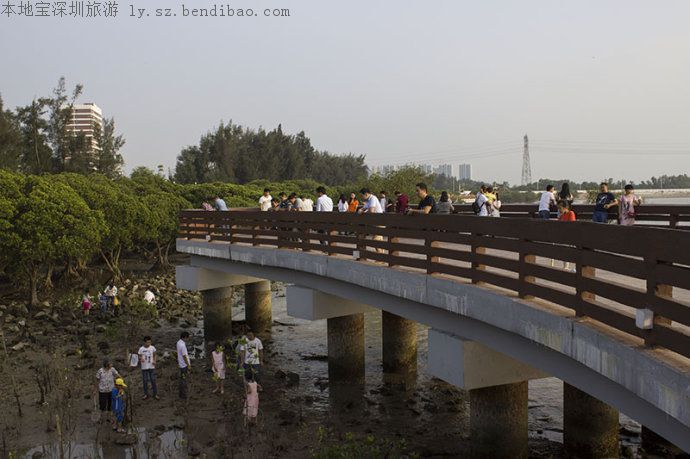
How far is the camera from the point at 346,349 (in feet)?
58.7

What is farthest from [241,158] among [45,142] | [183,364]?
[183,364]

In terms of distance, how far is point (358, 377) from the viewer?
1806 cm

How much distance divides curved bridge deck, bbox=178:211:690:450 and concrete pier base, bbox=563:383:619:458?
2.47 m

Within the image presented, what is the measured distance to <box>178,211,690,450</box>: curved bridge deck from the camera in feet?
20.3

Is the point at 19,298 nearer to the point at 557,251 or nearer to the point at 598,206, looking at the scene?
the point at 598,206

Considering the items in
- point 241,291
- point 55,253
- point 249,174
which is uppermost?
point 249,174

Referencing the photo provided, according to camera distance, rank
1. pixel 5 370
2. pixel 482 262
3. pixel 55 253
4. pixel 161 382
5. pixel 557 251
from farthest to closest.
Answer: pixel 55 253
pixel 5 370
pixel 161 382
pixel 482 262
pixel 557 251

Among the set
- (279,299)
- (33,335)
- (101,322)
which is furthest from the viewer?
(279,299)

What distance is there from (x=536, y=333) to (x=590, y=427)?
5.48 metres

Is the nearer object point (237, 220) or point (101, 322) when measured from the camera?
point (237, 220)

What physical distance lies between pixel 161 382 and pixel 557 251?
12.7 m

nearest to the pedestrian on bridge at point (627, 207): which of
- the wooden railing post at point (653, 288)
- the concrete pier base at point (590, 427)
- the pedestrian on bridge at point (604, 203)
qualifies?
the pedestrian on bridge at point (604, 203)

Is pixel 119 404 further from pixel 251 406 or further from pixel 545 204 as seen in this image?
pixel 545 204

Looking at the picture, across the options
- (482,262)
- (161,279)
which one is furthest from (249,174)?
(482,262)
